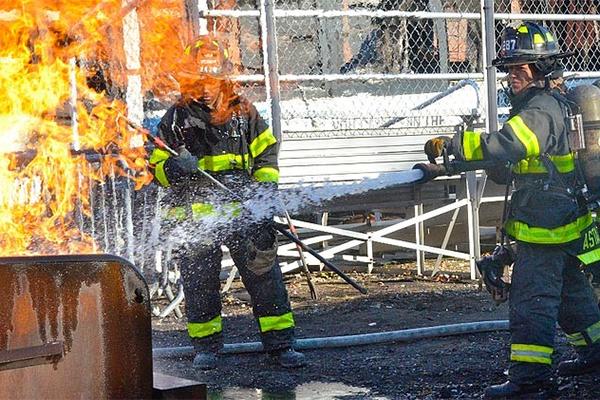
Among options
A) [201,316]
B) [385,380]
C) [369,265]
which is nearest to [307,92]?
[369,265]

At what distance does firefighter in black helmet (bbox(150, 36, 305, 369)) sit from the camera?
592 centimetres

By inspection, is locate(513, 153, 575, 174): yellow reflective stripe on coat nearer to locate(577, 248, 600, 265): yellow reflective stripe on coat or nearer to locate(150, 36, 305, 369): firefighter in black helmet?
locate(577, 248, 600, 265): yellow reflective stripe on coat

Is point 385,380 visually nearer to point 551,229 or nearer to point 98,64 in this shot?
point 551,229

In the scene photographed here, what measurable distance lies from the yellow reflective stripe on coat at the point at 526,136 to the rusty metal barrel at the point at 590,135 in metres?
0.32

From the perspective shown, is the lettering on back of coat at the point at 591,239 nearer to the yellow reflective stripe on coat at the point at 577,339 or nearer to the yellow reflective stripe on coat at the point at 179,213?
the yellow reflective stripe on coat at the point at 577,339

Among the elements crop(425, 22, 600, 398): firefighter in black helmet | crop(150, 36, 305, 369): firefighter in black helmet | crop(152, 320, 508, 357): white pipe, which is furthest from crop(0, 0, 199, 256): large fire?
crop(425, 22, 600, 398): firefighter in black helmet

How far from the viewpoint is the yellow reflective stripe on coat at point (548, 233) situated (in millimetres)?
4840

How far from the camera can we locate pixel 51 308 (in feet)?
8.27

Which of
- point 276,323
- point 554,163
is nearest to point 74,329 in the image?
point 554,163

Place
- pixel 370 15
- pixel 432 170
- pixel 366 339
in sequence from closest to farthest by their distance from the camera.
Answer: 1. pixel 432 170
2. pixel 366 339
3. pixel 370 15

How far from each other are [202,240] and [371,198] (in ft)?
10.9

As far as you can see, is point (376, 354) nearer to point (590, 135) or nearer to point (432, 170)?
point (432, 170)

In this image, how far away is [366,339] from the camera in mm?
6270

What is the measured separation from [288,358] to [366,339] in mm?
703
